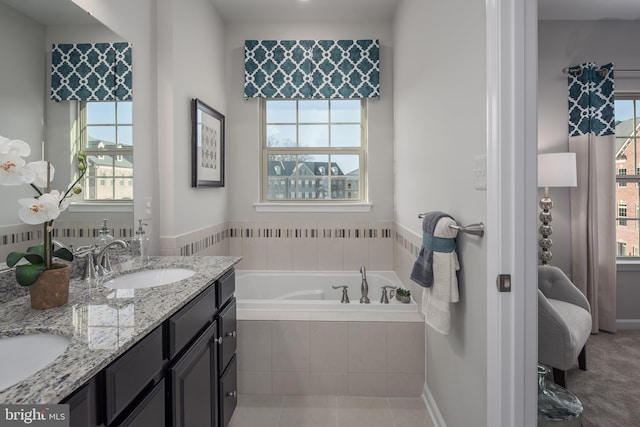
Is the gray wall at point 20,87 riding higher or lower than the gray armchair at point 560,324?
higher

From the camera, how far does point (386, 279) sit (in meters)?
3.08

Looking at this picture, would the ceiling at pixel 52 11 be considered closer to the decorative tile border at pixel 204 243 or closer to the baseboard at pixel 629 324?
the decorative tile border at pixel 204 243

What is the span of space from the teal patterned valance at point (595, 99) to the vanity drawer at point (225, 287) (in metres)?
Result: 3.17

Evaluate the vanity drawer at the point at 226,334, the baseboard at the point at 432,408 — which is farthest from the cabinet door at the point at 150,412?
the baseboard at the point at 432,408

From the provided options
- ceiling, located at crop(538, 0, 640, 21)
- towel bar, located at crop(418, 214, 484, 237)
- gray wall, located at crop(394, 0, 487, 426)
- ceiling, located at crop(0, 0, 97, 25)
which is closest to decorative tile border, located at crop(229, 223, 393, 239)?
gray wall, located at crop(394, 0, 487, 426)

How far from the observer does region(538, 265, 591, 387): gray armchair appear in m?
1.87

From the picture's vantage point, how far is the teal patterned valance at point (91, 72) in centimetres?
144

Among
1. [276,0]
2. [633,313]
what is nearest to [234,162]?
[276,0]

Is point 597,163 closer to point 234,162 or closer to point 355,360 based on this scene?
point 355,360

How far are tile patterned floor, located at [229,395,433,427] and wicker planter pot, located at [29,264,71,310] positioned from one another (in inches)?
50.7

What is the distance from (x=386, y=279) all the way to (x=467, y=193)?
1.72m

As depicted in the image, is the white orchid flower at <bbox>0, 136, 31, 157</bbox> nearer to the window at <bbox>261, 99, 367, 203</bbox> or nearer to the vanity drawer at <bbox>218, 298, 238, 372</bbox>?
the vanity drawer at <bbox>218, 298, 238, 372</bbox>

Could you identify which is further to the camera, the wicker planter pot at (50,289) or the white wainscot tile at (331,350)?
the white wainscot tile at (331,350)

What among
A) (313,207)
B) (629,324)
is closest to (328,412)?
(313,207)
